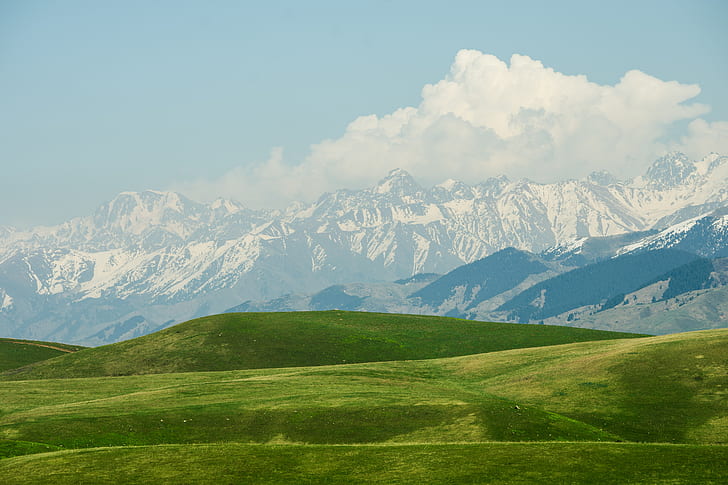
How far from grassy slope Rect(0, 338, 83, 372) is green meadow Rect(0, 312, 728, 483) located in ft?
44.0

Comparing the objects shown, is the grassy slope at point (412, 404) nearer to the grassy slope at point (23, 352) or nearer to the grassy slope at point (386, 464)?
the grassy slope at point (386, 464)

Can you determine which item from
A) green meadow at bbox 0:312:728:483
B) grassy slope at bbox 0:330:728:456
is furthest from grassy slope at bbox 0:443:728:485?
grassy slope at bbox 0:330:728:456

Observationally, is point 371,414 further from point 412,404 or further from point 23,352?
point 23,352

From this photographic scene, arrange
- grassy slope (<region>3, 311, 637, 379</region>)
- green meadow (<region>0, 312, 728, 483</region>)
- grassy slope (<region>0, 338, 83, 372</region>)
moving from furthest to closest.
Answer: grassy slope (<region>0, 338, 83, 372</region>) < grassy slope (<region>3, 311, 637, 379</region>) < green meadow (<region>0, 312, 728, 483</region>)

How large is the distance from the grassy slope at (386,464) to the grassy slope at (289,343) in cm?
6318

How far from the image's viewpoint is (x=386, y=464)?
43.9 m

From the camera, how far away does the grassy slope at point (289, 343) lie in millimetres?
110312

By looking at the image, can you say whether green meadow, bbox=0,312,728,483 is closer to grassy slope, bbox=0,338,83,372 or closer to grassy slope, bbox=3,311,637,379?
grassy slope, bbox=3,311,637,379

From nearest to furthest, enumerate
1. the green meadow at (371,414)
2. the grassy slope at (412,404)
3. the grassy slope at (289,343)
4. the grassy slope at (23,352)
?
Answer: the green meadow at (371,414) → the grassy slope at (412,404) → the grassy slope at (289,343) → the grassy slope at (23,352)

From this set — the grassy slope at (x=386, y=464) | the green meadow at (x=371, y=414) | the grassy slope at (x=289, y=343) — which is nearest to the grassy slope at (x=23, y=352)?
the grassy slope at (x=289, y=343)

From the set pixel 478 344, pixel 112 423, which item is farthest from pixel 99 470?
pixel 478 344

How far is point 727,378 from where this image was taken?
2655 inches

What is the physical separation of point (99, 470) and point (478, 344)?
88223 millimetres

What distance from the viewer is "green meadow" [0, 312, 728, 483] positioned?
4234cm
